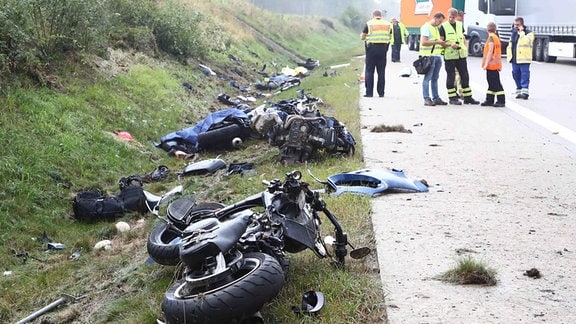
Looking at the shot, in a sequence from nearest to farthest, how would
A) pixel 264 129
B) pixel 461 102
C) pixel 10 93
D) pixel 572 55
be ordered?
1. pixel 264 129
2. pixel 10 93
3. pixel 461 102
4. pixel 572 55

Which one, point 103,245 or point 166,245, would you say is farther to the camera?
Result: point 103,245

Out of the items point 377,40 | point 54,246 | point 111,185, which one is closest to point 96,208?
point 54,246

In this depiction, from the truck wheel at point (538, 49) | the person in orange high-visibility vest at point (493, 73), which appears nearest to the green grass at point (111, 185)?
the person in orange high-visibility vest at point (493, 73)

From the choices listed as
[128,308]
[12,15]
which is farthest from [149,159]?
[128,308]

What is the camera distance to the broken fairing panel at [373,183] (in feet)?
21.5

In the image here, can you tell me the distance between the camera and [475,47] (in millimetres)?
30469

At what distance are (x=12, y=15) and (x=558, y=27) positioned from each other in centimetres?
1984

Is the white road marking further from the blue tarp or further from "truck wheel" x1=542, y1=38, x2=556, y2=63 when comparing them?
"truck wheel" x1=542, y1=38, x2=556, y2=63

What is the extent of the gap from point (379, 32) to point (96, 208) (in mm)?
8192

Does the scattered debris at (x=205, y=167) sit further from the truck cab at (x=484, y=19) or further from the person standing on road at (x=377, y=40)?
the truck cab at (x=484, y=19)

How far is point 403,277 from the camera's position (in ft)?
14.5

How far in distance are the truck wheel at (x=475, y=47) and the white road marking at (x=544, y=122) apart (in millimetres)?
16702

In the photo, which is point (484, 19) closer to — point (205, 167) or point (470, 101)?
point (470, 101)

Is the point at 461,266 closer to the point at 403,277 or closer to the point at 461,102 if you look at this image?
the point at 403,277
